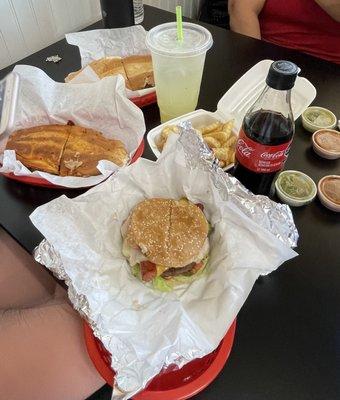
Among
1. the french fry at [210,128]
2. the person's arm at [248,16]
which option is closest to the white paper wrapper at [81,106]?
the french fry at [210,128]

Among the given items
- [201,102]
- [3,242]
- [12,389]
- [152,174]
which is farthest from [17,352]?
[201,102]

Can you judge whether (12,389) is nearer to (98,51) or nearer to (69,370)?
(69,370)

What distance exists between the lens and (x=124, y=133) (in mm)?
999

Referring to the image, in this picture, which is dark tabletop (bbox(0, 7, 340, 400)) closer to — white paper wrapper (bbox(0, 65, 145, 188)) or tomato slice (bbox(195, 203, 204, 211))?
white paper wrapper (bbox(0, 65, 145, 188))

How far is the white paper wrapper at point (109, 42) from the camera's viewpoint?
1.19 metres

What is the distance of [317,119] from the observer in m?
1.01

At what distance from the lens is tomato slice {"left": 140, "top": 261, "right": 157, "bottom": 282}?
682 mm

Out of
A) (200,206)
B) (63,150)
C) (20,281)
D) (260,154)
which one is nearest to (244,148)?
(260,154)

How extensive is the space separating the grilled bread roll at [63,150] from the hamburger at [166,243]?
0.23 m

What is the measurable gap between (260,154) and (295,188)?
0.19 metres

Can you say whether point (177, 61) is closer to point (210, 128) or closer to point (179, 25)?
point (179, 25)

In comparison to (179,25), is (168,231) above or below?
below

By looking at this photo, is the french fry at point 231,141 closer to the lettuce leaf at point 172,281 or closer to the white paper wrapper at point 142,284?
the white paper wrapper at point 142,284

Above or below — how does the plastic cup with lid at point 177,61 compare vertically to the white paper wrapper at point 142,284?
above
